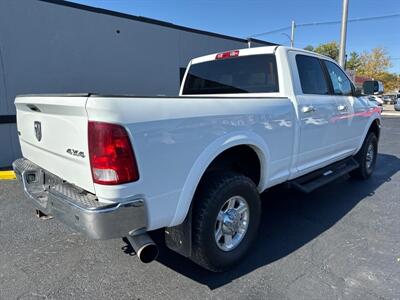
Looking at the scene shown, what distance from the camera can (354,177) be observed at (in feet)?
18.6

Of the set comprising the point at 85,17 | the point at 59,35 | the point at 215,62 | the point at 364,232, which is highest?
the point at 85,17

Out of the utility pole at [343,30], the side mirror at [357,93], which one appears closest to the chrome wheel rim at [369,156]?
the side mirror at [357,93]

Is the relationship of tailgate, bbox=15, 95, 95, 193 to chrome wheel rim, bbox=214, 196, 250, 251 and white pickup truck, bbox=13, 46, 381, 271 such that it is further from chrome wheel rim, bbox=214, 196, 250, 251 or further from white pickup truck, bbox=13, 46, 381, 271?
chrome wheel rim, bbox=214, 196, 250, 251

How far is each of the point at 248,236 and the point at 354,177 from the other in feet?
11.7

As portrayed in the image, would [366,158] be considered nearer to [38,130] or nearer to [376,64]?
[38,130]

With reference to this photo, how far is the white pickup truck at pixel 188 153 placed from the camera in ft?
6.44

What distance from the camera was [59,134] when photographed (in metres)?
2.30

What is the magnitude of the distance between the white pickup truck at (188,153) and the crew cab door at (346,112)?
27 centimetres

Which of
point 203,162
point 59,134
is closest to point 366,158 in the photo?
point 203,162

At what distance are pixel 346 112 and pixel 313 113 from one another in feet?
3.80

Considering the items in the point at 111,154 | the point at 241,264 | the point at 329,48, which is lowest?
the point at 241,264

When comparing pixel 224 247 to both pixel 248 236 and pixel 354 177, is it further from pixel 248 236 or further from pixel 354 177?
pixel 354 177

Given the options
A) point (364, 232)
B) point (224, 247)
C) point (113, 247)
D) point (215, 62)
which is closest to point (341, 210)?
point (364, 232)

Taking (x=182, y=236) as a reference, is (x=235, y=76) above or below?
above
